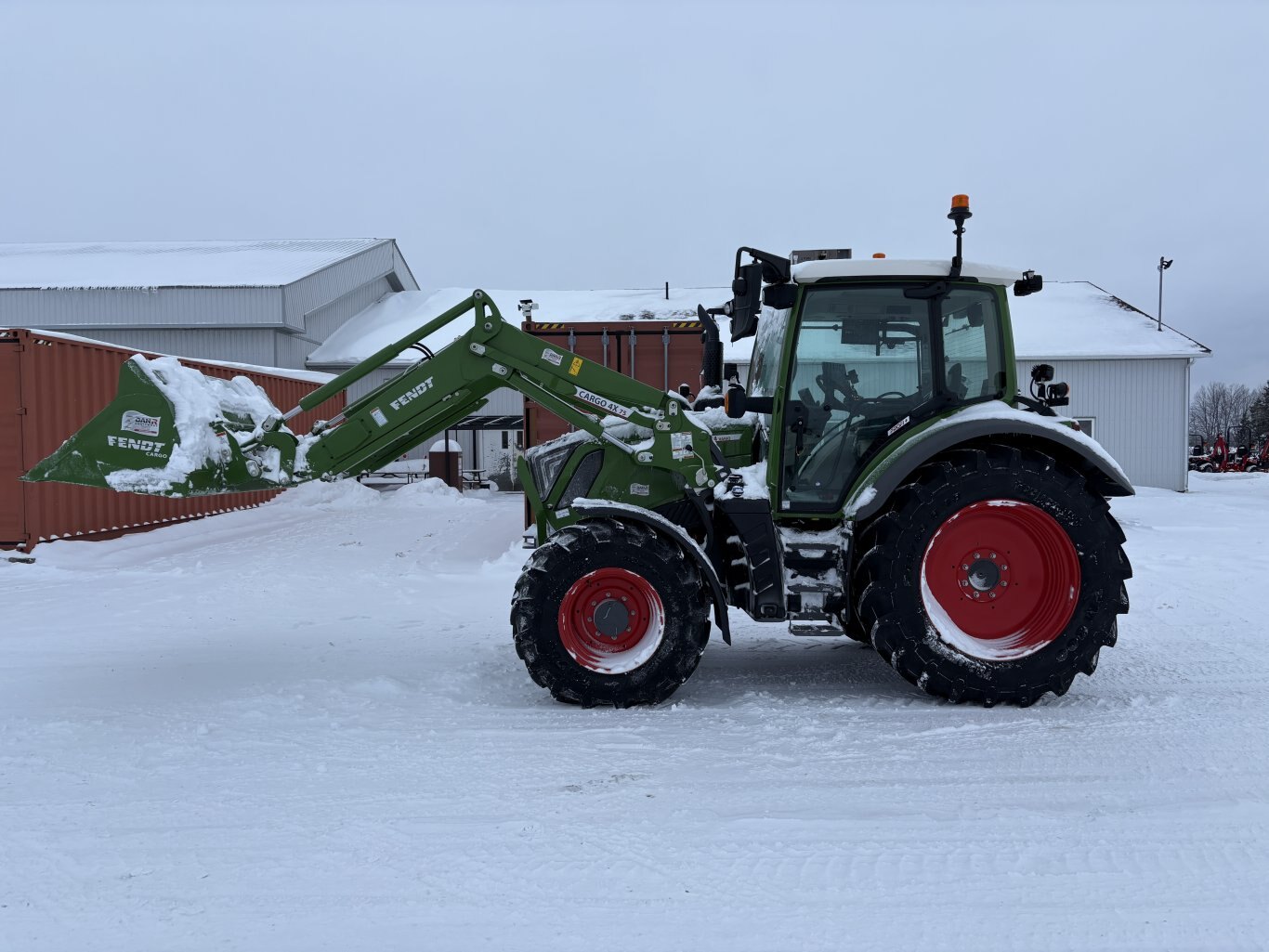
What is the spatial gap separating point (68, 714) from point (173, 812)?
160 cm

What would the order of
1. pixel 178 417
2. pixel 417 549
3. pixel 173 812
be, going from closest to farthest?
pixel 173 812 < pixel 178 417 < pixel 417 549

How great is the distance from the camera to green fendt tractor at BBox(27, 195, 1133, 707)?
423 cm

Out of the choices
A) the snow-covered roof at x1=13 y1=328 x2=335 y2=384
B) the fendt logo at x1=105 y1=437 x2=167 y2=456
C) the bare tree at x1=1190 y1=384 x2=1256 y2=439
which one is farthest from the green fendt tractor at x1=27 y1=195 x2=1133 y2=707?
the bare tree at x1=1190 y1=384 x2=1256 y2=439

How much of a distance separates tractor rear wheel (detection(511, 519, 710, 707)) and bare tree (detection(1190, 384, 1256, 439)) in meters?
70.5

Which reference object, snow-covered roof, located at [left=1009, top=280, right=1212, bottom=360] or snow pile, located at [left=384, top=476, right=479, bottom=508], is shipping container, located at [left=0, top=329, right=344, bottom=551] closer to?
snow pile, located at [left=384, top=476, right=479, bottom=508]

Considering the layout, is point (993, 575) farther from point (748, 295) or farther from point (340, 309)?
point (340, 309)

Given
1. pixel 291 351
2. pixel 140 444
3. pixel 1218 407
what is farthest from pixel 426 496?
pixel 1218 407

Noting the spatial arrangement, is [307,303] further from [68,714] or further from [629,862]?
[629,862]

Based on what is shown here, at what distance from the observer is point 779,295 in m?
4.37

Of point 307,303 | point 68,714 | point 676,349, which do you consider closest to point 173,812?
point 68,714

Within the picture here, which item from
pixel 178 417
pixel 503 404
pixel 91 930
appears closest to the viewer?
pixel 91 930

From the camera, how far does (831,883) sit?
2.68m

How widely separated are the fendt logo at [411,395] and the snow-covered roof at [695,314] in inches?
469

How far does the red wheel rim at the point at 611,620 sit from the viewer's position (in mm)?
4242
